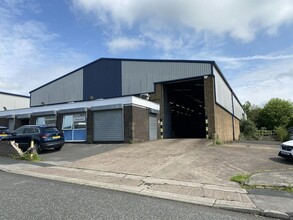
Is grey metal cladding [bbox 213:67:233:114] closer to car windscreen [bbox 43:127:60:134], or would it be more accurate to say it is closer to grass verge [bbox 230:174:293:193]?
car windscreen [bbox 43:127:60:134]

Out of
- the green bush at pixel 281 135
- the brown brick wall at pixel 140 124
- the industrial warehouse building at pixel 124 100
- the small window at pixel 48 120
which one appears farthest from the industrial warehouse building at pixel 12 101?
the green bush at pixel 281 135

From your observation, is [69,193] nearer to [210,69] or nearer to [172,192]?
[172,192]

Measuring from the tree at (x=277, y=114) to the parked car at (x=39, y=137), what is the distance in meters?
50.5

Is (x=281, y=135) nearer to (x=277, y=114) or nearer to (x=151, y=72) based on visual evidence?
(x=277, y=114)

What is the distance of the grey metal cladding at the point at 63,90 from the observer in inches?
1109

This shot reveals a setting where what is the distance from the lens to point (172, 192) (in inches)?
276

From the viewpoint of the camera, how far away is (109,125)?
19.7 m

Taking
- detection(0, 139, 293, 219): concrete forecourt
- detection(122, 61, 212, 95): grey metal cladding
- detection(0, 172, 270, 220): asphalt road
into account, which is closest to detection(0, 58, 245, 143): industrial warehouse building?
detection(122, 61, 212, 95): grey metal cladding

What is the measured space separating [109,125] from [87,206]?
14.2 metres

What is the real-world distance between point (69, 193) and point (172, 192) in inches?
106

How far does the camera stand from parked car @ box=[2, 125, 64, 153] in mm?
15039

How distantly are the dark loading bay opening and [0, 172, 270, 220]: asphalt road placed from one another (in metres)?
19.0

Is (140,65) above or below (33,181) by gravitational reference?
above

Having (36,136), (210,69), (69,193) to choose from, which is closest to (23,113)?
(36,136)
